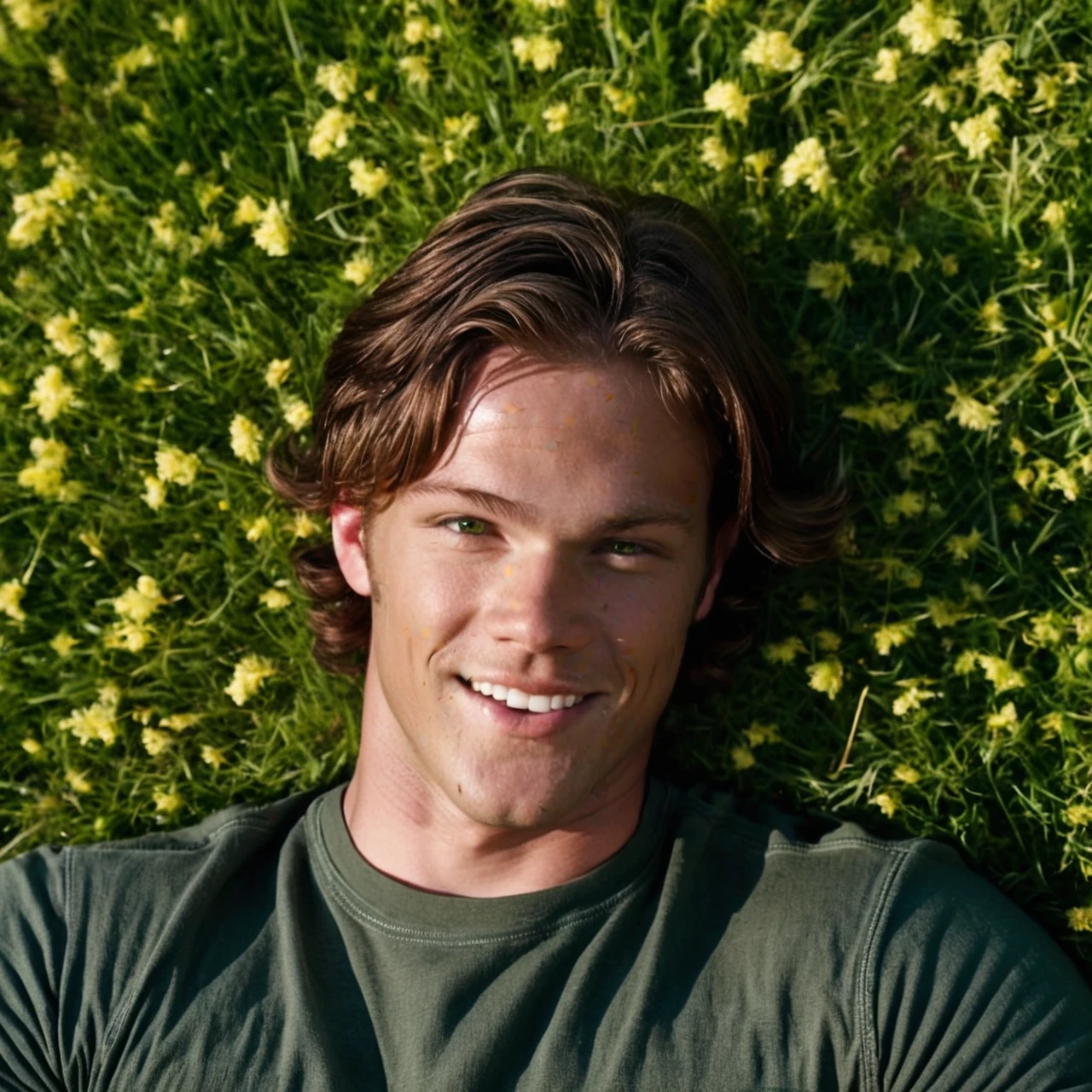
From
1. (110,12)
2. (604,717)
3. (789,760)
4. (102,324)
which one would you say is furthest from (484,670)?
(110,12)

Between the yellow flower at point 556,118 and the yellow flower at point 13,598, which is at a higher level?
the yellow flower at point 556,118

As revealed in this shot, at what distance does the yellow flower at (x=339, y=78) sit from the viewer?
12.9ft

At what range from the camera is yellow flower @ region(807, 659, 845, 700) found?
147 inches

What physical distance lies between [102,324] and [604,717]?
205cm

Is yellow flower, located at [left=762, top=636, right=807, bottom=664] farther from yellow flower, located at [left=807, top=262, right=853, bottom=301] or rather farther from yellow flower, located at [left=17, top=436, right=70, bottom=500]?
yellow flower, located at [left=17, top=436, right=70, bottom=500]

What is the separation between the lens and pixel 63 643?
4.02 meters

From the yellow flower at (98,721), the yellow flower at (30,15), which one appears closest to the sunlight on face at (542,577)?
the yellow flower at (98,721)

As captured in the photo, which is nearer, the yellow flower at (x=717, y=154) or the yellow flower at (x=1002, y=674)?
the yellow flower at (x=1002, y=674)

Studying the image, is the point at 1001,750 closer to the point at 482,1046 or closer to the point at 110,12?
the point at 482,1046

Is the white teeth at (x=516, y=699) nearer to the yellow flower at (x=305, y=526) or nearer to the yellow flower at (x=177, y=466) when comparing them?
the yellow flower at (x=305, y=526)

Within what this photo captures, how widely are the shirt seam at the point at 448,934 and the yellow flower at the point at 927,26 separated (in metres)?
2.34

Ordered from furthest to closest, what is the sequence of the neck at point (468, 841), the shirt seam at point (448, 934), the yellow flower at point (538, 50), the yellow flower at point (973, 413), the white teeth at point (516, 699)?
the yellow flower at point (538, 50) < the yellow flower at point (973, 413) < the neck at point (468, 841) < the shirt seam at point (448, 934) < the white teeth at point (516, 699)

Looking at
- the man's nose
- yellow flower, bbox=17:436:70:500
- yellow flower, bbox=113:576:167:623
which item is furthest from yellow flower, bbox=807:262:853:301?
yellow flower, bbox=17:436:70:500

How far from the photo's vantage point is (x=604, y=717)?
10.4 feet
